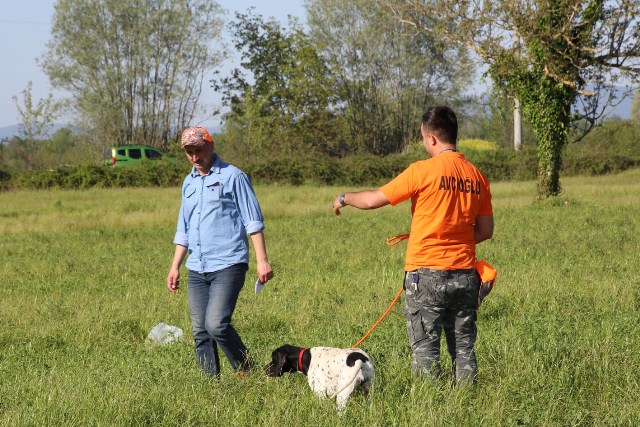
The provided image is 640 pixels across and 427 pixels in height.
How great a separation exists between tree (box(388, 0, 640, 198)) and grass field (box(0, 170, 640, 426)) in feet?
21.0

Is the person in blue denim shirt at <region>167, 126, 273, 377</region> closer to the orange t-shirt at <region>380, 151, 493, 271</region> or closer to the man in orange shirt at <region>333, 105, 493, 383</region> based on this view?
the man in orange shirt at <region>333, 105, 493, 383</region>

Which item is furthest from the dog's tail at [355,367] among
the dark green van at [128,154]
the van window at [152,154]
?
the van window at [152,154]

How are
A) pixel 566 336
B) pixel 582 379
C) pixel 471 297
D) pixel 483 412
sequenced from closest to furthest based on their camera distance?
pixel 483 412, pixel 471 297, pixel 582 379, pixel 566 336

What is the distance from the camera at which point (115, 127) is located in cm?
4775

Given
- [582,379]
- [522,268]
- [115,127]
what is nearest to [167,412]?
[582,379]

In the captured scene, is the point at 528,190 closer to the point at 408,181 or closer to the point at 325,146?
the point at 325,146

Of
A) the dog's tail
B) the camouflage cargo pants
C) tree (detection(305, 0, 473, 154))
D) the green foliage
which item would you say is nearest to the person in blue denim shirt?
the dog's tail

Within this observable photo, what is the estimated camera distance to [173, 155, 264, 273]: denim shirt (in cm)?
573

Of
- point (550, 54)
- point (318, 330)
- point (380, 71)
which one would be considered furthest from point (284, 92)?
point (318, 330)

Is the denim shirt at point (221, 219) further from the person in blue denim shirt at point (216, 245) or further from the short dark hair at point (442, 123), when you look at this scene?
the short dark hair at point (442, 123)

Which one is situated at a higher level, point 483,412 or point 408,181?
point 408,181

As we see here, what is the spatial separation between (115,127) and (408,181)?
4527cm

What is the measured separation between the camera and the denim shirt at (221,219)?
573cm

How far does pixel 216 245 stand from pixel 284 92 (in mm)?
45955
